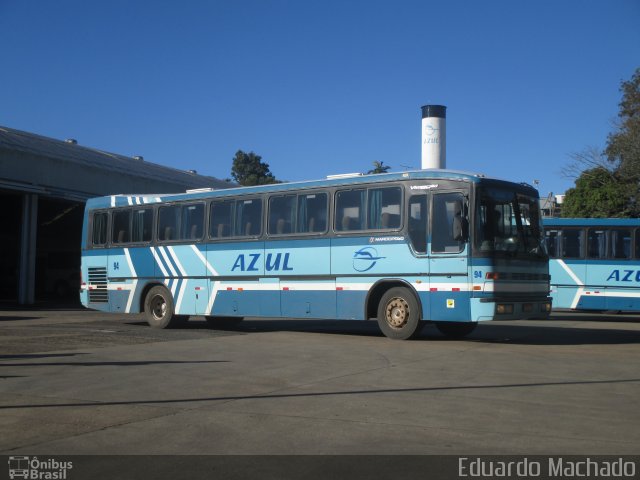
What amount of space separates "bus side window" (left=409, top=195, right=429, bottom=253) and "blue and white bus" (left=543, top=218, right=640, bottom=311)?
10234 millimetres

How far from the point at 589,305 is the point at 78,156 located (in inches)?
929

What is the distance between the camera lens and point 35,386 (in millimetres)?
8953

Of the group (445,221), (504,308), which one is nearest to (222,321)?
(445,221)

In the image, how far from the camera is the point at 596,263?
2250 cm

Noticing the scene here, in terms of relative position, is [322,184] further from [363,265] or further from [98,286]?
[98,286]

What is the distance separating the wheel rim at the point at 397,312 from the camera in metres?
14.6

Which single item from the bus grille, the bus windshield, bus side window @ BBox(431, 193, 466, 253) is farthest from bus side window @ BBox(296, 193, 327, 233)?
the bus grille

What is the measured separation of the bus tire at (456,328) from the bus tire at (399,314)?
146cm

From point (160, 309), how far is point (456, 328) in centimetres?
776

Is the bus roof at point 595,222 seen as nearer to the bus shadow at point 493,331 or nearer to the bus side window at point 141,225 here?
the bus shadow at point 493,331

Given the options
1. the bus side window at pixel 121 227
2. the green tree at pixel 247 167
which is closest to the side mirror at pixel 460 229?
the bus side window at pixel 121 227

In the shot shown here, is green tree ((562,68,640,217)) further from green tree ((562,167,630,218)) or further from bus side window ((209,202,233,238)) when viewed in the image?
bus side window ((209,202,233,238))

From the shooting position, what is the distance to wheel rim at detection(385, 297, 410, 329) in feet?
48.0
